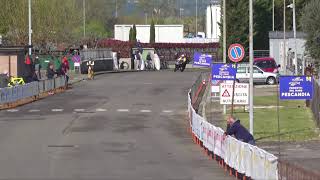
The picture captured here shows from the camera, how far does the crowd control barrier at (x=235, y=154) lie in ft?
50.6

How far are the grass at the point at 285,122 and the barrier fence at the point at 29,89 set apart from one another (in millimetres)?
11737

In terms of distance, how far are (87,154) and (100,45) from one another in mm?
77065

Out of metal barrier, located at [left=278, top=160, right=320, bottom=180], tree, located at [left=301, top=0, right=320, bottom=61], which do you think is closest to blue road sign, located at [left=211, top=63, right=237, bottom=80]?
tree, located at [left=301, top=0, right=320, bottom=61]

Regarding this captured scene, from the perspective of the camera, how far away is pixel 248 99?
90.4 feet

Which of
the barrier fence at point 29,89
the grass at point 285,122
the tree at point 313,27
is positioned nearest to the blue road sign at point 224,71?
the grass at point 285,122

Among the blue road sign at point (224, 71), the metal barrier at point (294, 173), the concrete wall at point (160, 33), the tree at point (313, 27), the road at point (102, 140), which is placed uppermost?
the concrete wall at point (160, 33)

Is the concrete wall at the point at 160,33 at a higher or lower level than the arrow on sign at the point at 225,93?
higher

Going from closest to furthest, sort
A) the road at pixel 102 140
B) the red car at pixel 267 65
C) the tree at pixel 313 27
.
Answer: the road at pixel 102 140 → the tree at pixel 313 27 → the red car at pixel 267 65

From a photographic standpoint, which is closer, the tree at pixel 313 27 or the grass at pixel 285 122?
the grass at pixel 285 122

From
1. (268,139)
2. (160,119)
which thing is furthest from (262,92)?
(268,139)

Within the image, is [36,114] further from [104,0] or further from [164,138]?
[104,0]

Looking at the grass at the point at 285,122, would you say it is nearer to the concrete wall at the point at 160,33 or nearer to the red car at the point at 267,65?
the red car at the point at 267,65

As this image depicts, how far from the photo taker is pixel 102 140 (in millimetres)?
28359

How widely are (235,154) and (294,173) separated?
22.9ft
